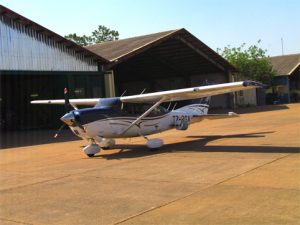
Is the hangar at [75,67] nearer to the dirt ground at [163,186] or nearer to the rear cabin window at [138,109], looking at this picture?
the rear cabin window at [138,109]

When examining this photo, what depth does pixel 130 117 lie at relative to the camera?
14.1m

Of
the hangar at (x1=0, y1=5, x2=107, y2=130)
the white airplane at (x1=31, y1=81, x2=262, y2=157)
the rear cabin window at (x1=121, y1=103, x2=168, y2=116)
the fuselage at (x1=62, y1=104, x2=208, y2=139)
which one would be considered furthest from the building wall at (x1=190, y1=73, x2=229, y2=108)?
the rear cabin window at (x1=121, y1=103, x2=168, y2=116)

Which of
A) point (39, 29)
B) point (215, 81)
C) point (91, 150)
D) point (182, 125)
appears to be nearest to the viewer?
point (91, 150)

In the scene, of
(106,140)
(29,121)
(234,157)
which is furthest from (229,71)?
(234,157)

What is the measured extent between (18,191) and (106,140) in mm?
5917

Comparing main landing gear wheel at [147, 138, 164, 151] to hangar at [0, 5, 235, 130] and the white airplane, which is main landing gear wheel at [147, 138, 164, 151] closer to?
the white airplane

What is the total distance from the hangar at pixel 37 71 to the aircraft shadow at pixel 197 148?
10.8m

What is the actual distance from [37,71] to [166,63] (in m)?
17.9

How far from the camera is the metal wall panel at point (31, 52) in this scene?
2302cm

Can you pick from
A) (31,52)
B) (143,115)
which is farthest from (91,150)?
(31,52)

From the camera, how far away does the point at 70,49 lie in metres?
26.3

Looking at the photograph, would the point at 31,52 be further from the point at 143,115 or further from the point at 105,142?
the point at 143,115

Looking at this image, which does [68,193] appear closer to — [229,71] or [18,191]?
[18,191]

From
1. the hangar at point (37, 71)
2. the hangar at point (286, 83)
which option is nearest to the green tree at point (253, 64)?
the hangar at point (286, 83)
